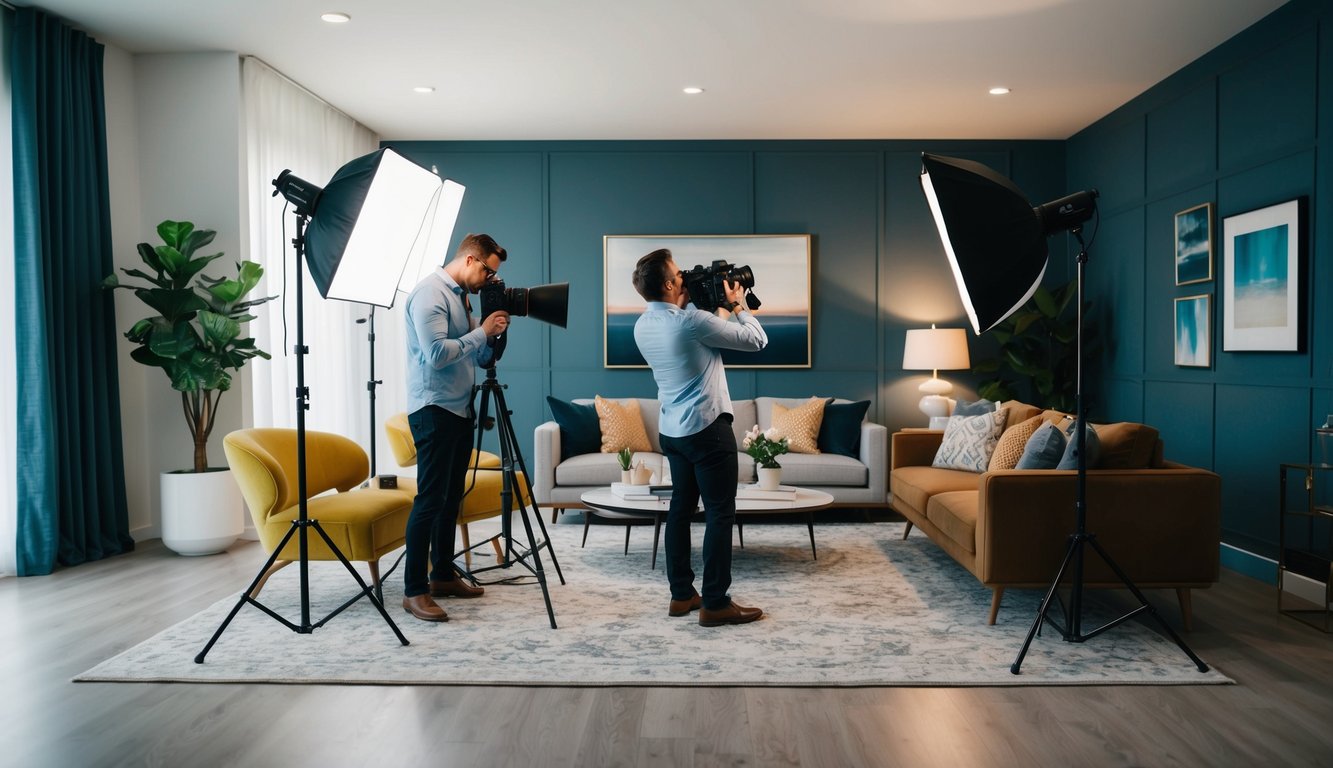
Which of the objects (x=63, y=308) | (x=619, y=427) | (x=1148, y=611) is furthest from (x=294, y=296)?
(x=1148, y=611)

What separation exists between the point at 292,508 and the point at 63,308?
5.72ft

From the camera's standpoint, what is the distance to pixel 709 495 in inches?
131

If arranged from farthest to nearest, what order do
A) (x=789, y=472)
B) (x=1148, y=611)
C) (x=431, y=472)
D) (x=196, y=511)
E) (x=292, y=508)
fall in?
(x=789, y=472)
(x=196, y=511)
(x=292, y=508)
(x=431, y=472)
(x=1148, y=611)

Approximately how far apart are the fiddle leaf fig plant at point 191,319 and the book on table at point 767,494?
249 cm

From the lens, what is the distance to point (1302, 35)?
13.3 feet

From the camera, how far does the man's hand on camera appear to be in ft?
11.0

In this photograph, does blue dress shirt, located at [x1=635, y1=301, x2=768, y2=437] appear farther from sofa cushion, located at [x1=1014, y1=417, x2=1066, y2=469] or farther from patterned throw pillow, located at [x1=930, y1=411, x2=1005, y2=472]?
patterned throw pillow, located at [x1=930, y1=411, x2=1005, y2=472]

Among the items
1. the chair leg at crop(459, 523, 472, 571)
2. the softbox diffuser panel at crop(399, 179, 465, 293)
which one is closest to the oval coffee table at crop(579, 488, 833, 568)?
the chair leg at crop(459, 523, 472, 571)

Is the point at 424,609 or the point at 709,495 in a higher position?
the point at 709,495

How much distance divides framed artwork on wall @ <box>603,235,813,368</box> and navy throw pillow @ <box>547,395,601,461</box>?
84cm

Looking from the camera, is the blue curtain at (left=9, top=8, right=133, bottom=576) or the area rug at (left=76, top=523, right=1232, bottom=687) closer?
the area rug at (left=76, top=523, right=1232, bottom=687)

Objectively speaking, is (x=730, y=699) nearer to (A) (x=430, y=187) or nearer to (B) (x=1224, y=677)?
(B) (x=1224, y=677)

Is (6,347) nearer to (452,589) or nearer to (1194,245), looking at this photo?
(452,589)

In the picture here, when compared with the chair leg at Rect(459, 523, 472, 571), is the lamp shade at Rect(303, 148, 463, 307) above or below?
above
